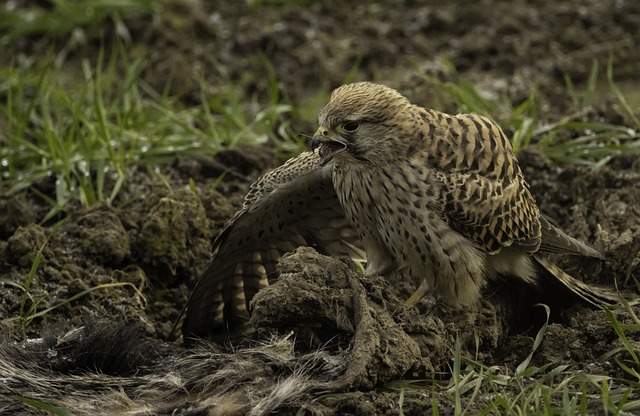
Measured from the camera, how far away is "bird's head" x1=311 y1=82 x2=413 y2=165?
5.33 metres

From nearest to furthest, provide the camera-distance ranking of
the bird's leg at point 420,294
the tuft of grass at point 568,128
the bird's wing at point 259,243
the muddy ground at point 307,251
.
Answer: the muddy ground at point 307,251, the bird's leg at point 420,294, the bird's wing at point 259,243, the tuft of grass at point 568,128

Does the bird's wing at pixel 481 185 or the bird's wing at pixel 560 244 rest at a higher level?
the bird's wing at pixel 481 185

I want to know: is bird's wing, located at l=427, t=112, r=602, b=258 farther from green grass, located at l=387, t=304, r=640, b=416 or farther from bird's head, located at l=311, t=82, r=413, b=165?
green grass, located at l=387, t=304, r=640, b=416

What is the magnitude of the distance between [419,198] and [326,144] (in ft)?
1.55

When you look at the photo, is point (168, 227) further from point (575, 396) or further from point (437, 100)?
point (575, 396)

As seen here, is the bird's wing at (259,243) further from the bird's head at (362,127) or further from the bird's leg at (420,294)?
the bird's leg at (420,294)

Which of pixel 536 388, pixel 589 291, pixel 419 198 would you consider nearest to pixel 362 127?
pixel 419 198

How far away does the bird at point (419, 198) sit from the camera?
5398 mm

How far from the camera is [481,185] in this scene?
5559 millimetres

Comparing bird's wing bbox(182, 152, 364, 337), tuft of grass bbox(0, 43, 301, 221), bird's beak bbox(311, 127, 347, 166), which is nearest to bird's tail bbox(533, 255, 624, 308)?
bird's wing bbox(182, 152, 364, 337)

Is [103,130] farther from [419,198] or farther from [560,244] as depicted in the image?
[560,244]

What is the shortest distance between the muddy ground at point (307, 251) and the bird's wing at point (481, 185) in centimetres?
36

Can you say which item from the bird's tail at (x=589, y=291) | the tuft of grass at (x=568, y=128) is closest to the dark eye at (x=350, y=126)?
the bird's tail at (x=589, y=291)

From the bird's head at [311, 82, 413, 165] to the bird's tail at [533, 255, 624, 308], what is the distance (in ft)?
3.18
